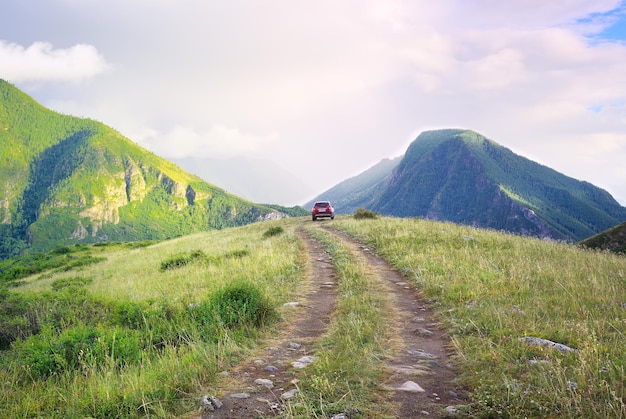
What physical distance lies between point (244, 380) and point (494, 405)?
3.37 m

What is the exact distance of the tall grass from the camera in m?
4.13

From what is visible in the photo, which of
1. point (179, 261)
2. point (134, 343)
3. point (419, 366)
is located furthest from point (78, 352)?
point (179, 261)

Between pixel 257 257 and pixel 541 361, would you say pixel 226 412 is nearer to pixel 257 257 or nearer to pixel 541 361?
pixel 541 361

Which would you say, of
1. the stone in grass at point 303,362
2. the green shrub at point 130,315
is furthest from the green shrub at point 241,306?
the stone in grass at point 303,362

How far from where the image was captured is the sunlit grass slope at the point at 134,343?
4.91 m

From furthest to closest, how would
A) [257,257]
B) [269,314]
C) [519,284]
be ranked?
[257,257] < [519,284] < [269,314]

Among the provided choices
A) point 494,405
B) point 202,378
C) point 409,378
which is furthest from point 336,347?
point 494,405

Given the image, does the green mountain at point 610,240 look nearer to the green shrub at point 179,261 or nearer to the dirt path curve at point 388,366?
the dirt path curve at point 388,366

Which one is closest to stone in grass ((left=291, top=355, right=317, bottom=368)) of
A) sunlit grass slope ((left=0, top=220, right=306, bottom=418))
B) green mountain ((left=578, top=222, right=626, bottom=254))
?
sunlit grass slope ((left=0, top=220, right=306, bottom=418))

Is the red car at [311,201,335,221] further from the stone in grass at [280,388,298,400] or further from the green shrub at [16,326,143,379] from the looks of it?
the stone in grass at [280,388,298,400]

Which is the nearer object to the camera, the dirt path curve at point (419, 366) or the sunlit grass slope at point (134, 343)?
the dirt path curve at point (419, 366)

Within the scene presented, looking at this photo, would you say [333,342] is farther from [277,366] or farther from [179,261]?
[179,261]

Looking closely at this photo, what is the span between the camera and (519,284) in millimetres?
9797

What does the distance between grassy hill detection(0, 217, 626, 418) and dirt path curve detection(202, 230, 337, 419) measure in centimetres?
31
